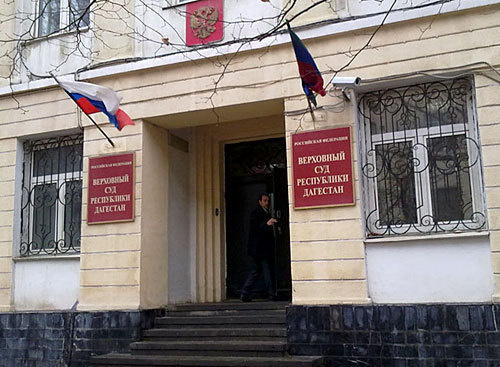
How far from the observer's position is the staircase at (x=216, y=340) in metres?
7.38

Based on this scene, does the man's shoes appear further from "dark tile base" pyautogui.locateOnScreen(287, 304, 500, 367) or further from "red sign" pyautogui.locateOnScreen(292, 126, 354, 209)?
"red sign" pyautogui.locateOnScreen(292, 126, 354, 209)

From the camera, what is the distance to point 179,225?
31.7ft

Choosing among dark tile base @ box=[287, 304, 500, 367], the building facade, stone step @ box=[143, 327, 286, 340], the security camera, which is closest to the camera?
dark tile base @ box=[287, 304, 500, 367]

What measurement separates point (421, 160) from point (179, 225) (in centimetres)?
393

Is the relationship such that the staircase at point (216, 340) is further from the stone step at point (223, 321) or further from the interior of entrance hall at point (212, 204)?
the interior of entrance hall at point (212, 204)

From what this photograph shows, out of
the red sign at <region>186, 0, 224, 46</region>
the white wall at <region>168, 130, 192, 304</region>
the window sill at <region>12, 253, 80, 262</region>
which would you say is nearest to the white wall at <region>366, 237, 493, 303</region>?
the white wall at <region>168, 130, 192, 304</region>

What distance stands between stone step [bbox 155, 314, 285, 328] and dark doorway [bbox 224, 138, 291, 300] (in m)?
1.35

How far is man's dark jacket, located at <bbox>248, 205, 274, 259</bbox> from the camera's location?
9086 mm

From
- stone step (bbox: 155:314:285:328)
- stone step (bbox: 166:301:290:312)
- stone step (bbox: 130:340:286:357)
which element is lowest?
stone step (bbox: 130:340:286:357)

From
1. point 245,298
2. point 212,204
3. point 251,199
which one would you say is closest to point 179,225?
point 212,204

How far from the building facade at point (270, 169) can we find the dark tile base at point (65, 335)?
6 centimetres

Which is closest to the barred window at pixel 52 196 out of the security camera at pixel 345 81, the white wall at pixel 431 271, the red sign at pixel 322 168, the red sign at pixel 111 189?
the red sign at pixel 111 189

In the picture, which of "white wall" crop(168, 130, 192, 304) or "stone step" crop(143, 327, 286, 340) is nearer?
"stone step" crop(143, 327, 286, 340)

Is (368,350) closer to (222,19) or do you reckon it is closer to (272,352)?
(272,352)
